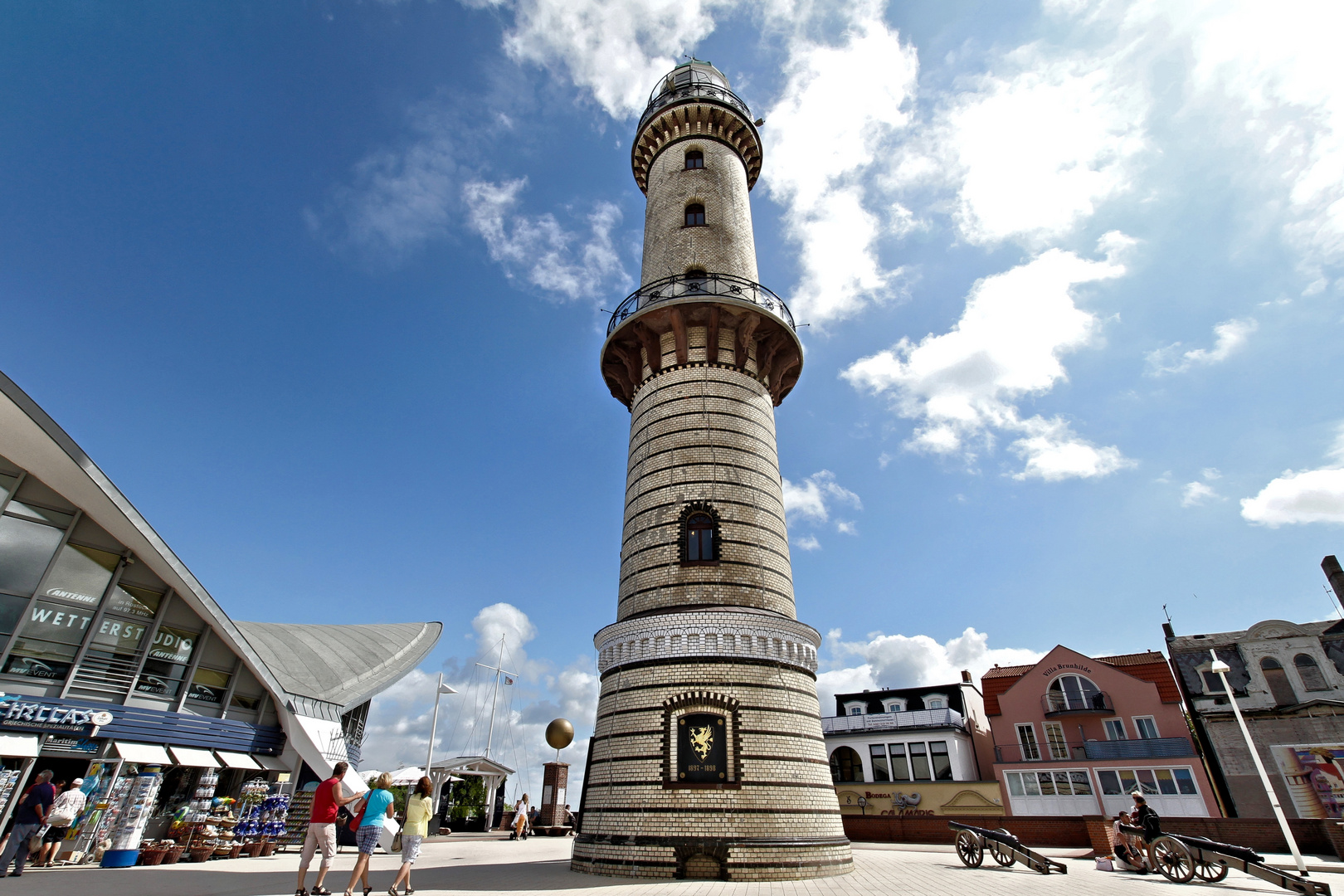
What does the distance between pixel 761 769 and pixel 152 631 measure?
1588 cm

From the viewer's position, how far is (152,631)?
16.4 metres

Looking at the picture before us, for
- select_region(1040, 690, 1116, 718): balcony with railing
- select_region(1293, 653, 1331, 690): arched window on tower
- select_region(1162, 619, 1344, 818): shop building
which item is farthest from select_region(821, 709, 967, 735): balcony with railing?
select_region(1293, 653, 1331, 690): arched window on tower

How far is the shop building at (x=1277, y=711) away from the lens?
22469 millimetres

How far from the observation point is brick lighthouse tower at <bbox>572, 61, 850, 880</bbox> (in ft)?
38.2

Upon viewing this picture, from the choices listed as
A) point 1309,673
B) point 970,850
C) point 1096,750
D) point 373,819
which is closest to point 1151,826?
point 970,850

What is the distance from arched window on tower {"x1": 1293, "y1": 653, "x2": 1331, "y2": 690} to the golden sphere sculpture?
29.2 m

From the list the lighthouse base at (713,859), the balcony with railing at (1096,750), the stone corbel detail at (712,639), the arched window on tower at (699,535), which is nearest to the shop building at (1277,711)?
the balcony with railing at (1096,750)

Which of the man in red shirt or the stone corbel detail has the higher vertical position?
the stone corbel detail

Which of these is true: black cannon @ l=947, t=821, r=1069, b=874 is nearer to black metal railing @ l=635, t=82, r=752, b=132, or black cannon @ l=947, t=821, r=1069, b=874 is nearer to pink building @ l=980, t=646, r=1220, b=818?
pink building @ l=980, t=646, r=1220, b=818

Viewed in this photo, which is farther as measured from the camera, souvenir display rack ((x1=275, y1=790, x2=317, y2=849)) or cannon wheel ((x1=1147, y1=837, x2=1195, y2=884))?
souvenir display rack ((x1=275, y1=790, x2=317, y2=849))

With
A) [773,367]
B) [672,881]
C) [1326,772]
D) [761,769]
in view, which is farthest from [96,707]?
[1326,772]

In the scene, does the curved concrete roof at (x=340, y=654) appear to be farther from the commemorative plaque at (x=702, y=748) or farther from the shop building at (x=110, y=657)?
the commemorative plaque at (x=702, y=748)

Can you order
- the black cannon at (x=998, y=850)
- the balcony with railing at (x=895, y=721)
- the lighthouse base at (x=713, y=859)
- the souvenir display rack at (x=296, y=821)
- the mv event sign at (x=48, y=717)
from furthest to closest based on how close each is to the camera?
1. the balcony with railing at (x=895, y=721)
2. the souvenir display rack at (x=296, y=821)
3. the mv event sign at (x=48, y=717)
4. the black cannon at (x=998, y=850)
5. the lighthouse base at (x=713, y=859)

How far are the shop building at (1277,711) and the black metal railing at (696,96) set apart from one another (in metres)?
24.9
